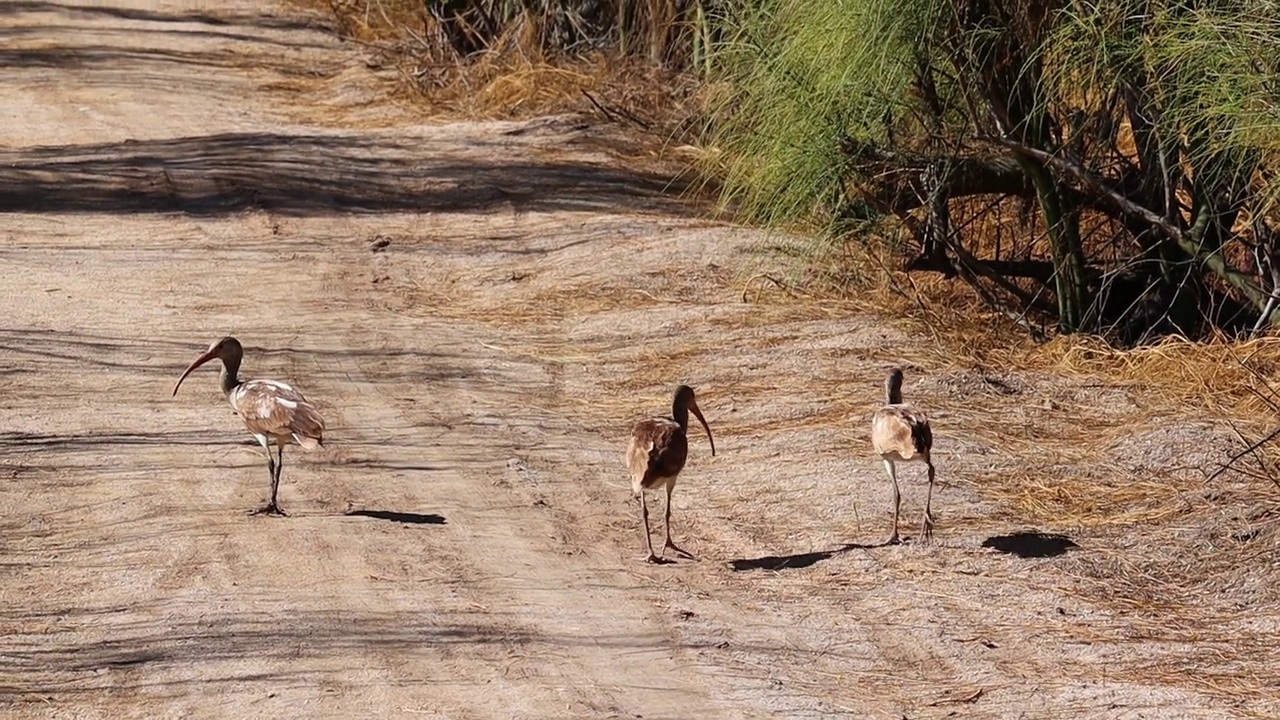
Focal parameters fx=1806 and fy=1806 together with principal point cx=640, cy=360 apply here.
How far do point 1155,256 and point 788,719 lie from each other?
22.4 ft

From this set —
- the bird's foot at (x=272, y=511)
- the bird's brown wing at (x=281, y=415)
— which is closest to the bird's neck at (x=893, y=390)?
the bird's brown wing at (x=281, y=415)

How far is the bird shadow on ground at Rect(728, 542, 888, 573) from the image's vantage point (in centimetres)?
834

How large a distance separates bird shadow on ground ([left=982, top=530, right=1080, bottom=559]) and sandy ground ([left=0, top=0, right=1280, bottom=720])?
6cm

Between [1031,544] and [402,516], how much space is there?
2.99 meters

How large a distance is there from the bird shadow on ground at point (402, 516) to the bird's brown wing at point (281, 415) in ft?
1.31

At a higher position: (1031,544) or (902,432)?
(902,432)

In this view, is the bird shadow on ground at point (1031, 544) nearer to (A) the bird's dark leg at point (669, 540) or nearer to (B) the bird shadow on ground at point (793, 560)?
(B) the bird shadow on ground at point (793, 560)

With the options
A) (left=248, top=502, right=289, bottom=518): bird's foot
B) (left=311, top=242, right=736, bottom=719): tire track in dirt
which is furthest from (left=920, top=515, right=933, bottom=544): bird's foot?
(left=248, top=502, right=289, bottom=518): bird's foot

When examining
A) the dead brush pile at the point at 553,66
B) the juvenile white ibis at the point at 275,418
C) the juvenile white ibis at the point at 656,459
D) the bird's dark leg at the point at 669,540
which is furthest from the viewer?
the dead brush pile at the point at 553,66

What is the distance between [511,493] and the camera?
923 centimetres

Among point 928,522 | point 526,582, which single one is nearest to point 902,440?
point 928,522

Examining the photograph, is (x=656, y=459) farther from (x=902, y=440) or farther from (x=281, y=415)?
(x=281, y=415)

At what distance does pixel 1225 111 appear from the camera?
8.64 meters

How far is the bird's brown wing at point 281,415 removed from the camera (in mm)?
8562
